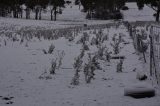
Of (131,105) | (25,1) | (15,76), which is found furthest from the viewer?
(25,1)

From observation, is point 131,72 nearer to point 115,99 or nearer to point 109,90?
point 109,90

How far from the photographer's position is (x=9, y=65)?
930 cm

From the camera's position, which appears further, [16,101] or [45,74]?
[45,74]

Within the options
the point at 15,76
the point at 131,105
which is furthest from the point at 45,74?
the point at 131,105

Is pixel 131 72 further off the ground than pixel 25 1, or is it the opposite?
pixel 25 1

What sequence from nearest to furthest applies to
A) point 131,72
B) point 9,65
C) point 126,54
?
point 131,72
point 9,65
point 126,54

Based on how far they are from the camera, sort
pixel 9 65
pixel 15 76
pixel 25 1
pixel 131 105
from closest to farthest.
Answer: pixel 131 105
pixel 15 76
pixel 9 65
pixel 25 1

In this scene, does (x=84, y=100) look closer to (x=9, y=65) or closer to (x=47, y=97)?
(x=47, y=97)

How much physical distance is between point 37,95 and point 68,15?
272ft

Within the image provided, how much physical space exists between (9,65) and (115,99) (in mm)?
4261

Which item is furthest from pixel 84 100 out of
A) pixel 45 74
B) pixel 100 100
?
pixel 45 74

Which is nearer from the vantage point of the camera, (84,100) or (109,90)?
(84,100)

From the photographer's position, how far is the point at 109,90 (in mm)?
6637

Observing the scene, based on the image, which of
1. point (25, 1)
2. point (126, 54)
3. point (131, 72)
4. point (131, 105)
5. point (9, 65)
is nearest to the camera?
point (131, 105)
